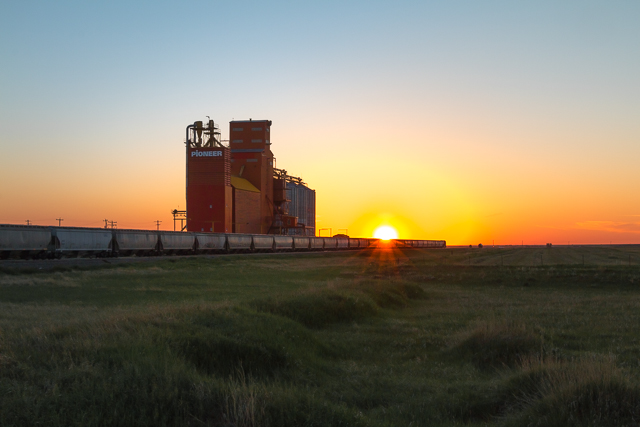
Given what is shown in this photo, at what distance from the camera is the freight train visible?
1156 inches

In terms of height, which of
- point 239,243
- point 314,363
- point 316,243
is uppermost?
point 239,243

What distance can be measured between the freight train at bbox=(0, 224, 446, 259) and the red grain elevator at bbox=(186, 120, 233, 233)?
636cm

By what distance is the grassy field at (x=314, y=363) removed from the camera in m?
6.56

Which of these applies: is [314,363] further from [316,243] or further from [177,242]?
[316,243]

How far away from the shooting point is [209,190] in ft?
207

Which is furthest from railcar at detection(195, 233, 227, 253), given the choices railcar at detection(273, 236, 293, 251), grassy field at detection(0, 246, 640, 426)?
grassy field at detection(0, 246, 640, 426)

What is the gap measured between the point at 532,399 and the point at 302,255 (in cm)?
5525

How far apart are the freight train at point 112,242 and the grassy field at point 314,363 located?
36.1 ft

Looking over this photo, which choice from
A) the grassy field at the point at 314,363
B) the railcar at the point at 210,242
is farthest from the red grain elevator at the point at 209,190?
the grassy field at the point at 314,363

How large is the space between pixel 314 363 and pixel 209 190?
179 feet

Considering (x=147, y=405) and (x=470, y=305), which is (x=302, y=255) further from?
(x=147, y=405)

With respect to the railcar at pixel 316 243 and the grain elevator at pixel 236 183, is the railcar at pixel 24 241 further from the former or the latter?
the railcar at pixel 316 243

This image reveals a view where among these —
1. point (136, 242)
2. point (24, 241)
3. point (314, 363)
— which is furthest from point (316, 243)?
point (314, 363)

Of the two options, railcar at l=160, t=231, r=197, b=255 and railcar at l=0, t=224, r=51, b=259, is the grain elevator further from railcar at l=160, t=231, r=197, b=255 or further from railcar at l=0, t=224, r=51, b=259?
railcar at l=0, t=224, r=51, b=259
